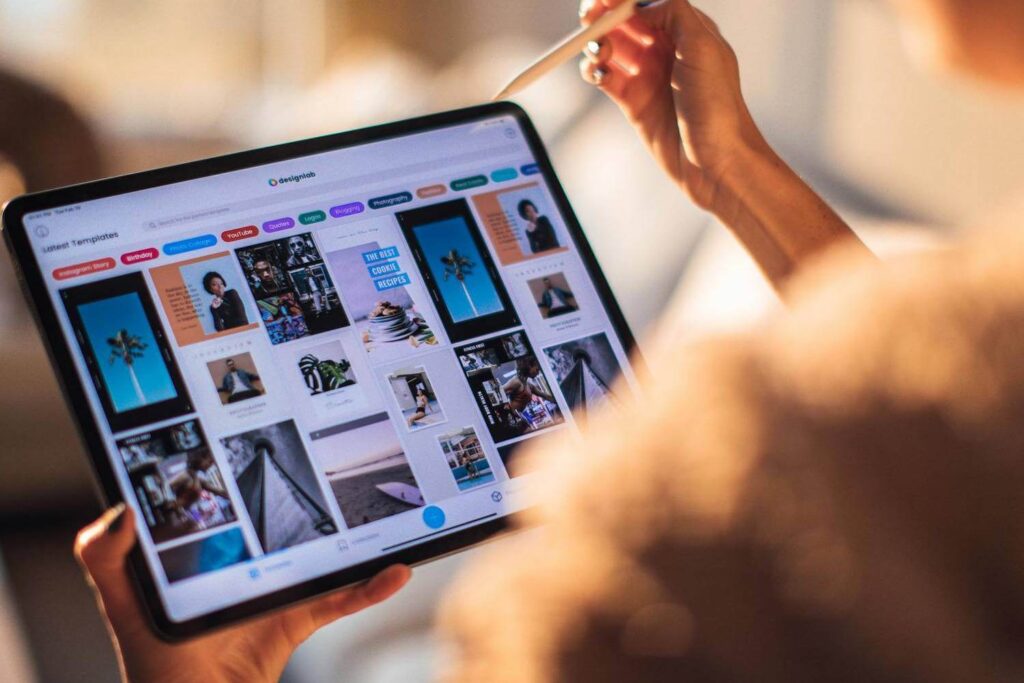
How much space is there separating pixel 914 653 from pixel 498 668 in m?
0.12

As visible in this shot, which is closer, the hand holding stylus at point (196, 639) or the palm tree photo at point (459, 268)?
the hand holding stylus at point (196, 639)

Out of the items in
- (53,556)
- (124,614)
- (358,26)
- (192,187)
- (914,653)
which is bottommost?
(914,653)

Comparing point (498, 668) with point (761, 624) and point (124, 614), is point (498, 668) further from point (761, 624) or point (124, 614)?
point (124, 614)

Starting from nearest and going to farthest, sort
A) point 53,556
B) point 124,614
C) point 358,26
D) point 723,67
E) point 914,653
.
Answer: point 914,653, point 124,614, point 723,67, point 53,556, point 358,26

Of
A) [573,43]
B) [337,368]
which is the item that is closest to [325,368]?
[337,368]

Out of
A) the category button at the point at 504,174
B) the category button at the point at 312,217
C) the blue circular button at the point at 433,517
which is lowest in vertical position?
the blue circular button at the point at 433,517

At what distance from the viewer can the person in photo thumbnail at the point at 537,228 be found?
2.53ft

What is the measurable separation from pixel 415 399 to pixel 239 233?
185 millimetres

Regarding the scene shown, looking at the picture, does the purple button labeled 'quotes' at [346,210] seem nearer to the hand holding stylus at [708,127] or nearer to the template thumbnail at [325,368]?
the template thumbnail at [325,368]

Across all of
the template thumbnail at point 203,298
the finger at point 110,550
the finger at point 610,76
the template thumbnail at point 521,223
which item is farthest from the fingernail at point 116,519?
the finger at point 610,76

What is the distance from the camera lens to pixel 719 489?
0.25 metres

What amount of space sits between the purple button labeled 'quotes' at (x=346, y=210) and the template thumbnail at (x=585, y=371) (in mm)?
189

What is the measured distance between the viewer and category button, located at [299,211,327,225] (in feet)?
2.33

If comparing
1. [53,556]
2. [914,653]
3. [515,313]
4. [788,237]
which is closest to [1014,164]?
[788,237]
